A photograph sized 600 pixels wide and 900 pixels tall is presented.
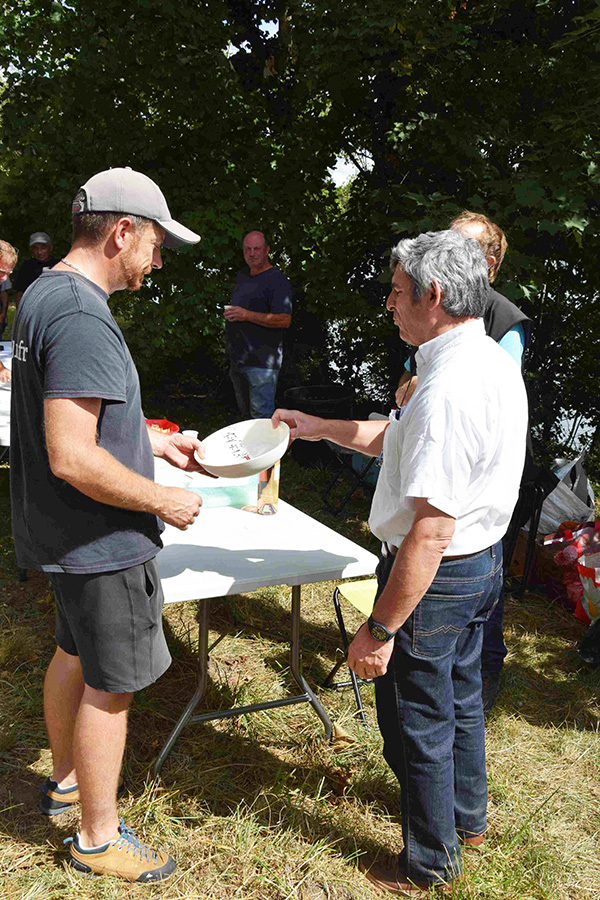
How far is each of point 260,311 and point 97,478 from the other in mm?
4434

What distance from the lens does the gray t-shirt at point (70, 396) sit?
1.64m

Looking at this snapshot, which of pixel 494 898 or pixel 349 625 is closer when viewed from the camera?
pixel 494 898

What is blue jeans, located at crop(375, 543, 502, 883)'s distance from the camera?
5.92 feet

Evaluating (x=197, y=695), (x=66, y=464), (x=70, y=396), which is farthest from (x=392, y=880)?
(x=70, y=396)

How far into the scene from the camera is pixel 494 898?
2.01 m

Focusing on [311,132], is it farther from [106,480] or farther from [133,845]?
[133,845]

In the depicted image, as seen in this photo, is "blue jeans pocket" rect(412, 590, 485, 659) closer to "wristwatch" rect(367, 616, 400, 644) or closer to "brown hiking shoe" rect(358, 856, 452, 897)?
"wristwatch" rect(367, 616, 400, 644)

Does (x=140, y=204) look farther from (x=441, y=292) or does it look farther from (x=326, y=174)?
(x=326, y=174)

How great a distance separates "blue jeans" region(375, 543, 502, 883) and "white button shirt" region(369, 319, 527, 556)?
12 centimetres

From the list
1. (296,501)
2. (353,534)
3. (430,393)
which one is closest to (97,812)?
(430,393)

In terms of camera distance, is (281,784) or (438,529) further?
(281,784)

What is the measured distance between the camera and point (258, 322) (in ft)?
19.0

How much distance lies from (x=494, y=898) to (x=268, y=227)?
258 inches

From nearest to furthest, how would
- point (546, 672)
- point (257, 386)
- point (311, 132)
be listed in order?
point (546, 672) → point (257, 386) → point (311, 132)
